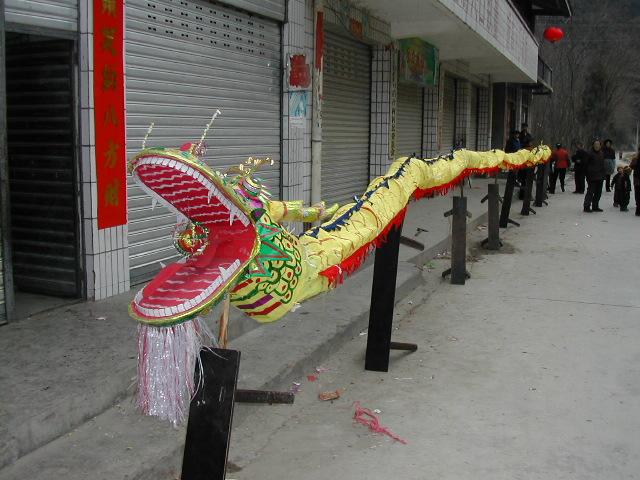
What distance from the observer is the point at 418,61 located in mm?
13297

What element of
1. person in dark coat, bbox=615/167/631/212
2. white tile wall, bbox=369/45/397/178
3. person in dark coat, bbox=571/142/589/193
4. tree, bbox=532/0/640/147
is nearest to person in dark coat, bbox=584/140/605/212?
person in dark coat, bbox=615/167/631/212

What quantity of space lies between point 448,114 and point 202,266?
17465 millimetres

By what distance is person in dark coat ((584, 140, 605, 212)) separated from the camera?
14.4m

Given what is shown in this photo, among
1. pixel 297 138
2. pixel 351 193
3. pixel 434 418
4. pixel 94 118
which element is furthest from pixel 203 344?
pixel 351 193

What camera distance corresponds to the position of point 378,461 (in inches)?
135

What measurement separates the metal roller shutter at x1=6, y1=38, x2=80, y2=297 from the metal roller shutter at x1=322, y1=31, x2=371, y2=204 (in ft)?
18.5

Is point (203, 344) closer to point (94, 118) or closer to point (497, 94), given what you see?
point (94, 118)

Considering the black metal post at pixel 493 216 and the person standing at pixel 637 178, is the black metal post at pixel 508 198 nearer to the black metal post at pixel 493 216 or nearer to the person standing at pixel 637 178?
the black metal post at pixel 493 216

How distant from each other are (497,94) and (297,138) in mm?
18820

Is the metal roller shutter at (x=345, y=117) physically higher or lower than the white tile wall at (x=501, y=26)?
lower

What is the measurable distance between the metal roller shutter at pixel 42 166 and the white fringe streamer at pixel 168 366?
119 inches

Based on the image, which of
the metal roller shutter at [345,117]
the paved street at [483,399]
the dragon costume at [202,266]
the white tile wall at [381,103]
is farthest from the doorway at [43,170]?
the white tile wall at [381,103]

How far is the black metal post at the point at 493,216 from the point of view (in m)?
9.29

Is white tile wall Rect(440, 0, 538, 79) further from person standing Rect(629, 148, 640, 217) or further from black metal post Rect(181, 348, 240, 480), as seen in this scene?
black metal post Rect(181, 348, 240, 480)
